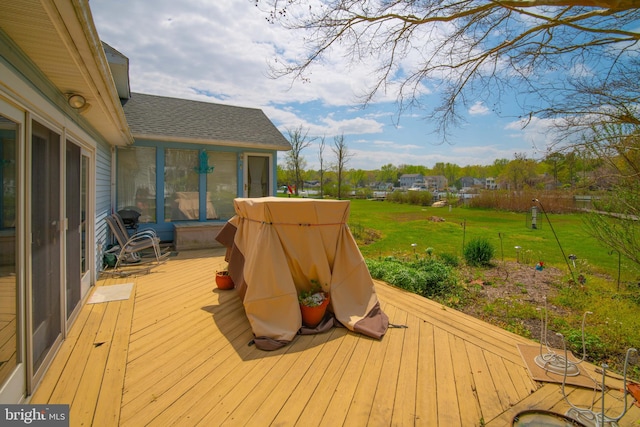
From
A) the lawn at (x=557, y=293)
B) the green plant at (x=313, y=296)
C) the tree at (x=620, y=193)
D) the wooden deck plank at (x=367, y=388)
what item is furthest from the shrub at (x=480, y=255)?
the green plant at (x=313, y=296)

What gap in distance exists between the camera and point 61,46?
6.75 feet

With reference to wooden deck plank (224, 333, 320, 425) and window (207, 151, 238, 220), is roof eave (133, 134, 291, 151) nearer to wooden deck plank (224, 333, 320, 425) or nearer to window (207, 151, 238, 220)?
window (207, 151, 238, 220)

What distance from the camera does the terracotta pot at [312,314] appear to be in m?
3.32

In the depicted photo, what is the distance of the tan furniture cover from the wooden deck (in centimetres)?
20

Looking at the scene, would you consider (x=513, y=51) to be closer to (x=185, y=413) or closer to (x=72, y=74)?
(x=72, y=74)

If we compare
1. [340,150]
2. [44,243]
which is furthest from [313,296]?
[340,150]

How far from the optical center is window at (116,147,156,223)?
7.36m

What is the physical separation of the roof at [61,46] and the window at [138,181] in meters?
4.32

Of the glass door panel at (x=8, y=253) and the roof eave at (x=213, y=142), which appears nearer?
the glass door panel at (x=8, y=253)

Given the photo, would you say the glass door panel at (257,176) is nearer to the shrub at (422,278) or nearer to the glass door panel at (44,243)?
the shrub at (422,278)

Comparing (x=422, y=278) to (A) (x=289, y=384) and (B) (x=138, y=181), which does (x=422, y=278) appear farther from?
(B) (x=138, y=181)

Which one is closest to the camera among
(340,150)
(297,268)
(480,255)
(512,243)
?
(297,268)

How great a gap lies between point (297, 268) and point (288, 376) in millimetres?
1215

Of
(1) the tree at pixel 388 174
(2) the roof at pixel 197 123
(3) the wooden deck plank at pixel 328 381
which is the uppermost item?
(1) the tree at pixel 388 174
